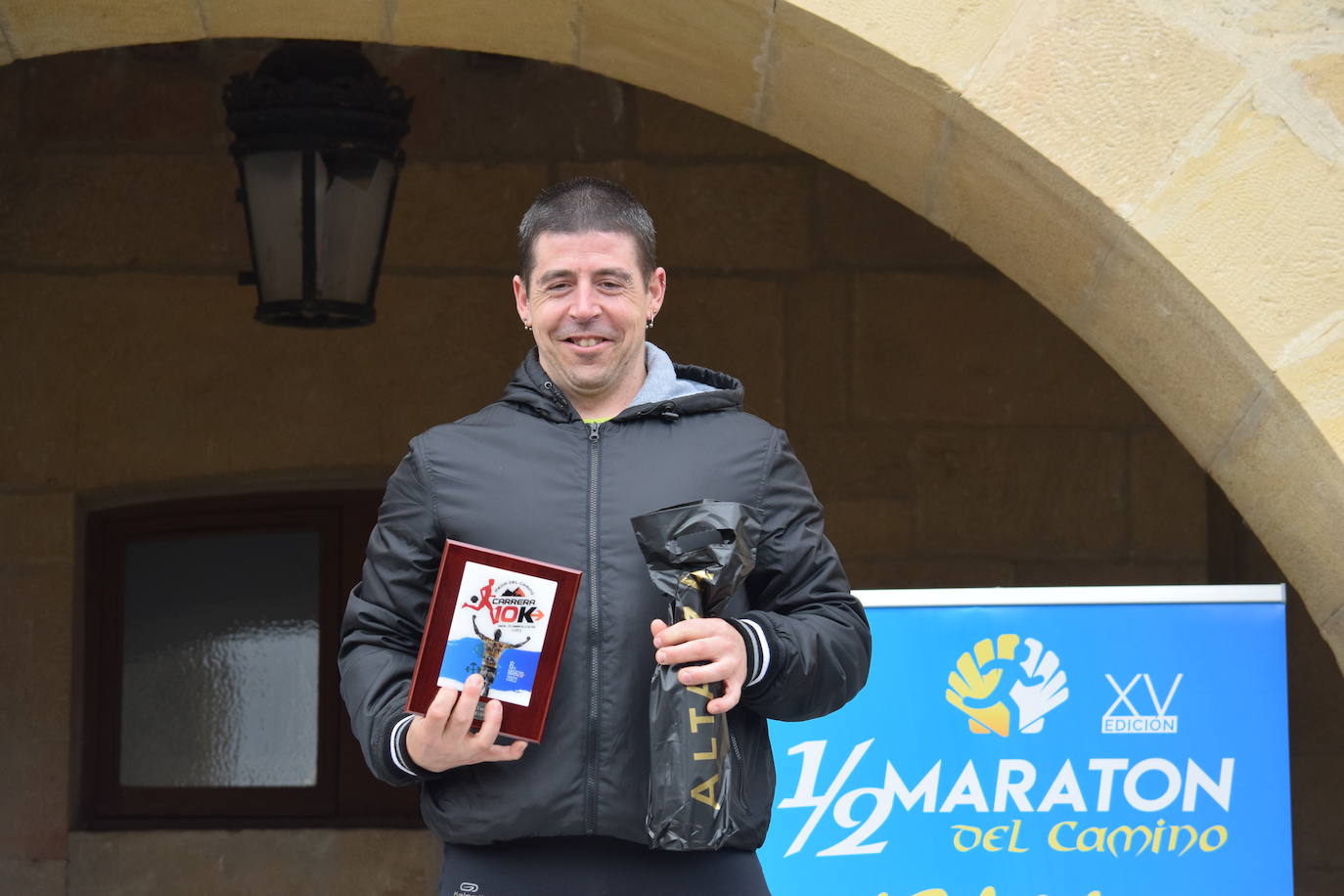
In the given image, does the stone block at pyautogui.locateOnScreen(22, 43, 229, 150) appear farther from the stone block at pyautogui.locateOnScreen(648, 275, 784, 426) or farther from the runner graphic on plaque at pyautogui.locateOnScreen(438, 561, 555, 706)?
the runner graphic on plaque at pyautogui.locateOnScreen(438, 561, 555, 706)

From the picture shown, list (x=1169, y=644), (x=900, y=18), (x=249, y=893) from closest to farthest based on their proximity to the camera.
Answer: (x=900, y=18), (x=1169, y=644), (x=249, y=893)

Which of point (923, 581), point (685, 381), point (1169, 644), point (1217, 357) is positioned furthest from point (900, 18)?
point (923, 581)

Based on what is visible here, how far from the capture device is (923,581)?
4406 mm

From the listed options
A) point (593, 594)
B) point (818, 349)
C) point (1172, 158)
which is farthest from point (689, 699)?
point (818, 349)

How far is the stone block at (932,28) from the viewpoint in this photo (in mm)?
2711

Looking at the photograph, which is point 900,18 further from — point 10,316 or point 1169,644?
point 10,316

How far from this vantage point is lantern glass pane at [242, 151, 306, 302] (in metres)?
3.36

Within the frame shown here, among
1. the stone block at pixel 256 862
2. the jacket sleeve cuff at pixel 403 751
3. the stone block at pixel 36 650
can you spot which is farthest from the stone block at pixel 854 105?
the stone block at pixel 36 650

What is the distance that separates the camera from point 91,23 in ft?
9.75

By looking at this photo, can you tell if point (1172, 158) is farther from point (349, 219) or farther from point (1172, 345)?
point (349, 219)

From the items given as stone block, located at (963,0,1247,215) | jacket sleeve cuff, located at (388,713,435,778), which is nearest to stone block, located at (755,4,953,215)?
stone block, located at (963,0,1247,215)

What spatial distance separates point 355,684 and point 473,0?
4.48 feet

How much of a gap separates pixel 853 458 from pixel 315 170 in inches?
64.2

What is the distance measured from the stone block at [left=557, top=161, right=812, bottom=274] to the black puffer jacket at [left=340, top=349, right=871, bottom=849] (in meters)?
2.45
